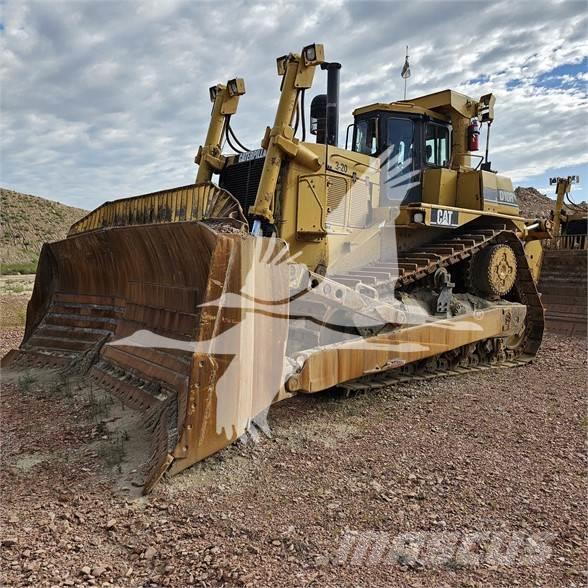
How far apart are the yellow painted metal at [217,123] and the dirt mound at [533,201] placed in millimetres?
18541

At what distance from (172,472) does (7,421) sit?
1764 millimetres

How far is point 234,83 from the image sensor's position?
263 inches

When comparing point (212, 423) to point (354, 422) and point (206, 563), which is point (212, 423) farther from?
point (354, 422)

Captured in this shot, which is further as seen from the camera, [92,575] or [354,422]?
[354,422]

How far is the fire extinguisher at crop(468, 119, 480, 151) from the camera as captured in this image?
7.23 metres

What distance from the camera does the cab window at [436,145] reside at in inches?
275

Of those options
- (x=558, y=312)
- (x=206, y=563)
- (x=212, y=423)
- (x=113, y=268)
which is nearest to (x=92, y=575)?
(x=206, y=563)

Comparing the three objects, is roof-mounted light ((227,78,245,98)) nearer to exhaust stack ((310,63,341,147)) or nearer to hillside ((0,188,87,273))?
exhaust stack ((310,63,341,147))

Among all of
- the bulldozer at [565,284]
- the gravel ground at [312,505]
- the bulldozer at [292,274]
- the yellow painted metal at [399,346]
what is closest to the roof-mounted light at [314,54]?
the bulldozer at [292,274]

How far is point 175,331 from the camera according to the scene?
4250 mm

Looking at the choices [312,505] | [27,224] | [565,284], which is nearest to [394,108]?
[312,505]

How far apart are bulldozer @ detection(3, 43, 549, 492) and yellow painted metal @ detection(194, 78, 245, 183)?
0.03 metres
